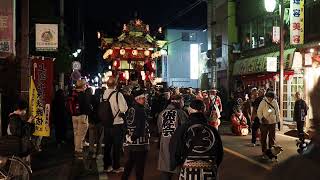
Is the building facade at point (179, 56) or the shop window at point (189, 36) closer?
the building facade at point (179, 56)

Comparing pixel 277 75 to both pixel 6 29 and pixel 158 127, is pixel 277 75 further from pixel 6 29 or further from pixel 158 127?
pixel 158 127

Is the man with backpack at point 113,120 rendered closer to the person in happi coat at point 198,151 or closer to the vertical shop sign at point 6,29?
the vertical shop sign at point 6,29

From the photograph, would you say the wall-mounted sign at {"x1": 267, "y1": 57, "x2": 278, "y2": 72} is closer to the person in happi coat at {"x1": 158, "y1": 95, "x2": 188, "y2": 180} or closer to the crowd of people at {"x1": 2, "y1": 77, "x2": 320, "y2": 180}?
the crowd of people at {"x1": 2, "y1": 77, "x2": 320, "y2": 180}

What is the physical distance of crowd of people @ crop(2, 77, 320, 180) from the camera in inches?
226

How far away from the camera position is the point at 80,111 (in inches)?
537

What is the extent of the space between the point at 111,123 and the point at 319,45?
44.7 feet

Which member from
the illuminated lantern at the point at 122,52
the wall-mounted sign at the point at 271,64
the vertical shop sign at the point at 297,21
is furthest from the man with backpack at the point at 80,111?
the wall-mounted sign at the point at 271,64

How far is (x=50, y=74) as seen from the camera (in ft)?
39.4

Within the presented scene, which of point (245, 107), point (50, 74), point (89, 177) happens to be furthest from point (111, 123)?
point (245, 107)

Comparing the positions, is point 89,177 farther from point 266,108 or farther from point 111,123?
point 266,108

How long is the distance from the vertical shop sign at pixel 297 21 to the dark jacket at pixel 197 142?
17720 millimetres

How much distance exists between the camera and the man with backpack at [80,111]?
13500mm

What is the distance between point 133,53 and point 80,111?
580 inches

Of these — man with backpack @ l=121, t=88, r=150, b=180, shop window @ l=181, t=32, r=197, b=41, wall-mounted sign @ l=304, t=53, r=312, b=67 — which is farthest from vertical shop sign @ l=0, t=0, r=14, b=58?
shop window @ l=181, t=32, r=197, b=41
